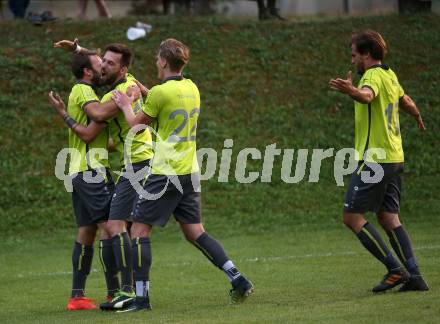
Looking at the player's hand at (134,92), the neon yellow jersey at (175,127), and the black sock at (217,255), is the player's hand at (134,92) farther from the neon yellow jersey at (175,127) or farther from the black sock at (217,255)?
the black sock at (217,255)

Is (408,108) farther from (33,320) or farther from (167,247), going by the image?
(167,247)

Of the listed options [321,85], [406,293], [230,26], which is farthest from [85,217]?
[230,26]

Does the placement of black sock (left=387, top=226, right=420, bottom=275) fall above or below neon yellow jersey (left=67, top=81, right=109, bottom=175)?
below

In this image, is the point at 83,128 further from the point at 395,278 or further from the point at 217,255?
the point at 395,278

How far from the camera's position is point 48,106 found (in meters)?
17.7

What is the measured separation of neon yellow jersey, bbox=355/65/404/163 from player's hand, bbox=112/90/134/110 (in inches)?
79.4

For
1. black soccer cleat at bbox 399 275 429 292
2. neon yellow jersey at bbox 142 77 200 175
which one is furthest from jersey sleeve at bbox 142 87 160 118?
black soccer cleat at bbox 399 275 429 292

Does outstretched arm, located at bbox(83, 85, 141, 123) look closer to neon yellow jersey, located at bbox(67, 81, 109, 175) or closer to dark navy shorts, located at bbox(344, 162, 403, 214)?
neon yellow jersey, located at bbox(67, 81, 109, 175)

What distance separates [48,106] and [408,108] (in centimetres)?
997

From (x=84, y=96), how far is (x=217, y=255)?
188 centimetres

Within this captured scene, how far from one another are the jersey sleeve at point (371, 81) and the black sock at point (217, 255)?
1.87 m

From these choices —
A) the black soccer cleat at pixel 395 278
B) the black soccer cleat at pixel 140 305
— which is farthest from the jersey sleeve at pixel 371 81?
the black soccer cleat at pixel 140 305

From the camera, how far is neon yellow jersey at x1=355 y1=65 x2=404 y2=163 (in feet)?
27.9

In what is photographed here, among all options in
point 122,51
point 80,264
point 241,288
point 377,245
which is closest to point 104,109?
point 122,51
